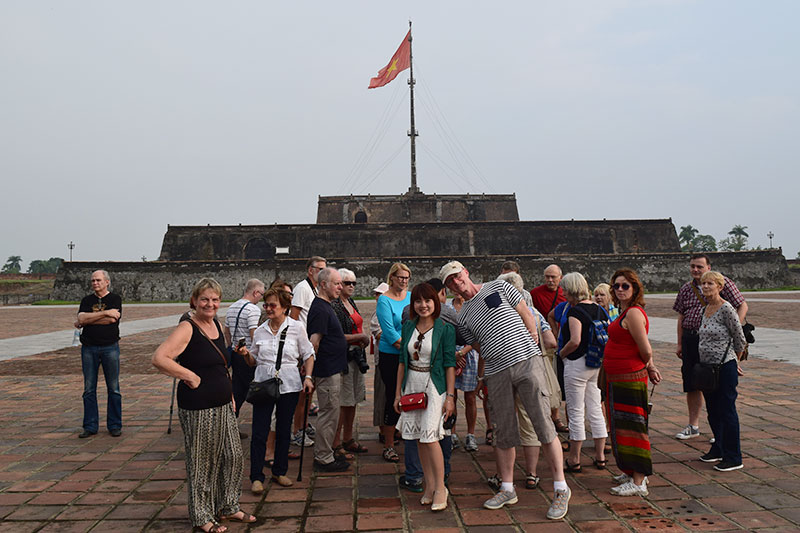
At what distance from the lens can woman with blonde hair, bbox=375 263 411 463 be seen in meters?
3.96

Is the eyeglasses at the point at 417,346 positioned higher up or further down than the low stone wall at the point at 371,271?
further down

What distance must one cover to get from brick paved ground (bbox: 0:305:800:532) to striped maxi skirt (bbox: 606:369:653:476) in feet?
0.75

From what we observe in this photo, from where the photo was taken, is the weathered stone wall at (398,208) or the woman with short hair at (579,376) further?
the weathered stone wall at (398,208)

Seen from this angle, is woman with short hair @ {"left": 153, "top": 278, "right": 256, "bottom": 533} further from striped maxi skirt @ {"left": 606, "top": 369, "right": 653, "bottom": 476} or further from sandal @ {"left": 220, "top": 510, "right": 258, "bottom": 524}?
striped maxi skirt @ {"left": 606, "top": 369, "right": 653, "bottom": 476}

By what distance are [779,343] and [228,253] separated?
100.0 feet

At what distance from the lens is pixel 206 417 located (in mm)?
2904

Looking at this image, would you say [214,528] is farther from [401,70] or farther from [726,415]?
[401,70]

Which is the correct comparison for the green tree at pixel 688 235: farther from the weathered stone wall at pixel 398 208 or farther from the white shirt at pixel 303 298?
the white shirt at pixel 303 298

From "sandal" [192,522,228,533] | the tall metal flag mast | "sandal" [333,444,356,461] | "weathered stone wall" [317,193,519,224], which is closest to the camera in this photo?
"sandal" [192,522,228,533]

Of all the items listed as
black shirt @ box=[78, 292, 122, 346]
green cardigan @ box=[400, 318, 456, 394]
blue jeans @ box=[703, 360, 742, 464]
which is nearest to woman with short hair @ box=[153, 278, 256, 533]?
green cardigan @ box=[400, 318, 456, 394]

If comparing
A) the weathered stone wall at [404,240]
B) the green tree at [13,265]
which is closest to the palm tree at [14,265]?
the green tree at [13,265]

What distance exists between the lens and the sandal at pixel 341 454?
153 inches

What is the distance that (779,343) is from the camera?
9156 mm

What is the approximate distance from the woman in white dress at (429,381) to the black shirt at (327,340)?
71 cm
